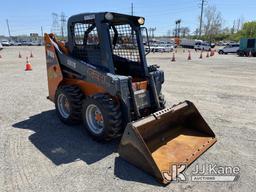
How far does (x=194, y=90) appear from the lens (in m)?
8.77

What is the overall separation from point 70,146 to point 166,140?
5.76 feet

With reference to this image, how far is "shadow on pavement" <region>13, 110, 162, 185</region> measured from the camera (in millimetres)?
3375

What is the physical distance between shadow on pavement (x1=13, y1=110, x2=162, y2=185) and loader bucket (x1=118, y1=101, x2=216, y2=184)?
0.58 feet

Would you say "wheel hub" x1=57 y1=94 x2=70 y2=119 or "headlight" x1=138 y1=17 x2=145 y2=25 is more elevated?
"headlight" x1=138 y1=17 x2=145 y2=25

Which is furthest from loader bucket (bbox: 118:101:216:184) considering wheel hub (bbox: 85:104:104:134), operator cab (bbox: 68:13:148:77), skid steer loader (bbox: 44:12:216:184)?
operator cab (bbox: 68:13:148:77)

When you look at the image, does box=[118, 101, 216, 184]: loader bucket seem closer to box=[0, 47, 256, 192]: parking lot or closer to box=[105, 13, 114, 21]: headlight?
box=[0, 47, 256, 192]: parking lot

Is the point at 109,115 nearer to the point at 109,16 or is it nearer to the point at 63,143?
the point at 63,143

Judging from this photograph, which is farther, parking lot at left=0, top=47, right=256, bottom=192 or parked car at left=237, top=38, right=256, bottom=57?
parked car at left=237, top=38, right=256, bottom=57

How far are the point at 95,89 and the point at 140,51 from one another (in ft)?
4.21

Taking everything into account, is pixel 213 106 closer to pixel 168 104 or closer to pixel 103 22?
pixel 168 104

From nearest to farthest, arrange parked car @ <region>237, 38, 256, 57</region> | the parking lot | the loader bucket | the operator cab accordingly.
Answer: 1. the parking lot
2. the loader bucket
3. the operator cab
4. parked car @ <region>237, 38, 256, 57</region>

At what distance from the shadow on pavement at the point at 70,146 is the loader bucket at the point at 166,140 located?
177mm

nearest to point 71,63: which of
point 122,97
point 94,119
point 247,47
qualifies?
point 94,119

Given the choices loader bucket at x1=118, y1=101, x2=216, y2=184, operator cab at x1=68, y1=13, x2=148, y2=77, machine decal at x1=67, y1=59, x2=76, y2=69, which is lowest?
loader bucket at x1=118, y1=101, x2=216, y2=184
